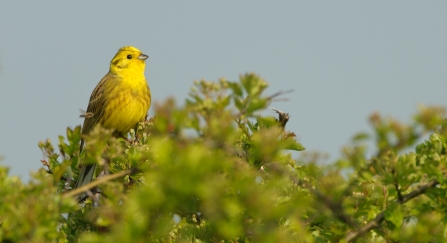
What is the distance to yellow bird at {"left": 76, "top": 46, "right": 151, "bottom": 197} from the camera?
7.56 meters

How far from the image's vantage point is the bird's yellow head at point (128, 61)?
8271 millimetres

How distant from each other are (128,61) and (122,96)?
0.76 metres

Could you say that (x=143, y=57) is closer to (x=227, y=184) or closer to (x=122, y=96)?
(x=122, y=96)

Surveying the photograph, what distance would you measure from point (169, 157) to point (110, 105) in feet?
19.9

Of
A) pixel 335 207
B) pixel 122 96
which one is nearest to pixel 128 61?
pixel 122 96

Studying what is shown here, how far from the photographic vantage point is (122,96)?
7770 mm

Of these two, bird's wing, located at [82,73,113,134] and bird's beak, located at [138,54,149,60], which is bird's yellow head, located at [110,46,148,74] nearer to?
bird's beak, located at [138,54,149,60]

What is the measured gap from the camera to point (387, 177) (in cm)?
229

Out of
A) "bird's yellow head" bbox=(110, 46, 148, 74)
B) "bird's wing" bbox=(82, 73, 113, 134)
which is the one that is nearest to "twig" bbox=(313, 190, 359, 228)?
"bird's wing" bbox=(82, 73, 113, 134)

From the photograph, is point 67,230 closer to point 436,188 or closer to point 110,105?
point 436,188

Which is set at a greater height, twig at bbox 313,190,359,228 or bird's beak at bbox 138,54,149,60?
bird's beak at bbox 138,54,149,60

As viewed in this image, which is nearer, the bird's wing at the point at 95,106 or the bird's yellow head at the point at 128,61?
the bird's wing at the point at 95,106

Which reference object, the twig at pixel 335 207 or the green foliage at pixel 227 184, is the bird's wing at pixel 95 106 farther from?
the twig at pixel 335 207

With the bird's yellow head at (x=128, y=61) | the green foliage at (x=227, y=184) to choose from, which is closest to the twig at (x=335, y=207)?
the green foliage at (x=227, y=184)
